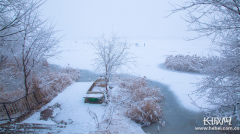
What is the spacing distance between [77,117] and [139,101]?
11.6ft

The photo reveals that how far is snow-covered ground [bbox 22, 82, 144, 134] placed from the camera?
4498mm

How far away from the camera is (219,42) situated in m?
3.35

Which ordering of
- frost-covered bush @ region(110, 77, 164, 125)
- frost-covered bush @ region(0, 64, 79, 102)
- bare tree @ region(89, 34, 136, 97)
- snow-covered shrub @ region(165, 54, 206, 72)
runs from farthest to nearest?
1. snow-covered shrub @ region(165, 54, 206, 72)
2. bare tree @ region(89, 34, 136, 97)
3. frost-covered bush @ region(0, 64, 79, 102)
4. frost-covered bush @ region(110, 77, 164, 125)

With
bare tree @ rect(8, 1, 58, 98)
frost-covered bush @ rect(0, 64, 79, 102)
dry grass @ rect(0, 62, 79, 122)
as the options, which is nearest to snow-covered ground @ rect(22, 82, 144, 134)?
dry grass @ rect(0, 62, 79, 122)

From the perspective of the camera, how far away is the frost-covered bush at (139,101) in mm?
5395

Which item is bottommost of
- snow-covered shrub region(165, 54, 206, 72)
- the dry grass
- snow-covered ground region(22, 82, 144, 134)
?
snow-covered ground region(22, 82, 144, 134)

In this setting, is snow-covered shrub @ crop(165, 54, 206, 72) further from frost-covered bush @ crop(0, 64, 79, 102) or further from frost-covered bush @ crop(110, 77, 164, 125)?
frost-covered bush @ crop(0, 64, 79, 102)

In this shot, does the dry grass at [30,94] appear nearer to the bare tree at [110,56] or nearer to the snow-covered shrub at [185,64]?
the bare tree at [110,56]

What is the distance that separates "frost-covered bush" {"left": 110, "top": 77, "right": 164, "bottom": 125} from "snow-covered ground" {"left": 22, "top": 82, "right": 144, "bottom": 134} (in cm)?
48

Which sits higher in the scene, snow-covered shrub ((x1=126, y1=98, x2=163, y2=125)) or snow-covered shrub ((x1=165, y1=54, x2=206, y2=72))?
snow-covered shrub ((x1=165, y1=54, x2=206, y2=72))

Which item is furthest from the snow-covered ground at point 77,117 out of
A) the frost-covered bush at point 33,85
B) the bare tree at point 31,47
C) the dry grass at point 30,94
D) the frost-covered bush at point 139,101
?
the bare tree at point 31,47

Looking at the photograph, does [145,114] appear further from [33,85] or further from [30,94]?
[33,85]

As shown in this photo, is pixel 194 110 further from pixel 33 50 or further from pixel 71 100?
pixel 33 50

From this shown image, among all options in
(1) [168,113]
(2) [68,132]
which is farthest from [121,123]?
(1) [168,113]
